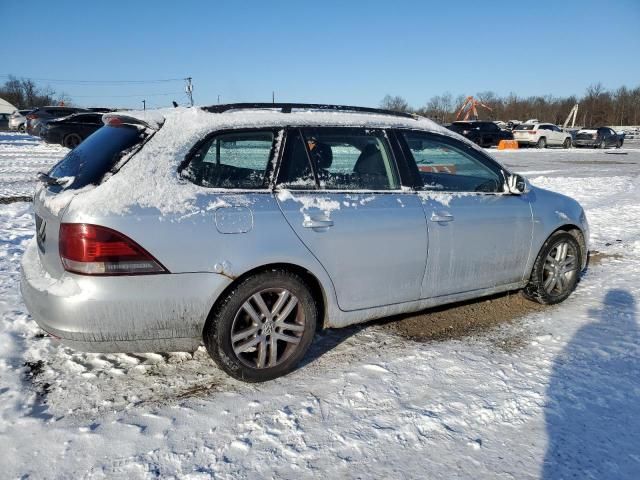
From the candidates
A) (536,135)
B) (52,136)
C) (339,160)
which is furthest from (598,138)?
(339,160)

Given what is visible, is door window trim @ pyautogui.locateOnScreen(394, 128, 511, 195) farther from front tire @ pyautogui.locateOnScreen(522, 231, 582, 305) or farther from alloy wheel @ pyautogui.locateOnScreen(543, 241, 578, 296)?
alloy wheel @ pyautogui.locateOnScreen(543, 241, 578, 296)

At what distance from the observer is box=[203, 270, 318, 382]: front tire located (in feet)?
9.86

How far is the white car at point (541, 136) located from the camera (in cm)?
3084

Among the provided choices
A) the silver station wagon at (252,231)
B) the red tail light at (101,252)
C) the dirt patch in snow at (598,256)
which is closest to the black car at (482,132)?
the dirt patch in snow at (598,256)

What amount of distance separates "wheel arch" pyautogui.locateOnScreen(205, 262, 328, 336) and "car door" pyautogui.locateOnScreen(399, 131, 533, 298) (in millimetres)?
816

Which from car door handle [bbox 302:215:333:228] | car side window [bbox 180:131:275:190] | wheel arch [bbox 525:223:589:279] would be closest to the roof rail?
car side window [bbox 180:131:275:190]

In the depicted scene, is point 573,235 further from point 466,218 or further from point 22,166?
point 22,166

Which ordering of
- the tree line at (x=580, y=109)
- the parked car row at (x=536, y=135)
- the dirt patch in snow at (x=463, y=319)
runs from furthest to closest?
the tree line at (x=580, y=109) → the parked car row at (x=536, y=135) → the dirt patch in snow at (x=463, y=319)

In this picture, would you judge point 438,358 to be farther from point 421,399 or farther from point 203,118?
point 203,118

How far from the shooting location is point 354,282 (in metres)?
3.39

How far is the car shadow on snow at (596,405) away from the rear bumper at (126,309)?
1.98 m

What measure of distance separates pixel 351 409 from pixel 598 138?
35427mm

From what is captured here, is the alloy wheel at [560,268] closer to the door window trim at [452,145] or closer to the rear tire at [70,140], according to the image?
the door window trim at [452,145]

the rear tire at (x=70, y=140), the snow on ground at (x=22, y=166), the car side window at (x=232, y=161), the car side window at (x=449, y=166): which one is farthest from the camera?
the rear tire at (x=70, y=140)
